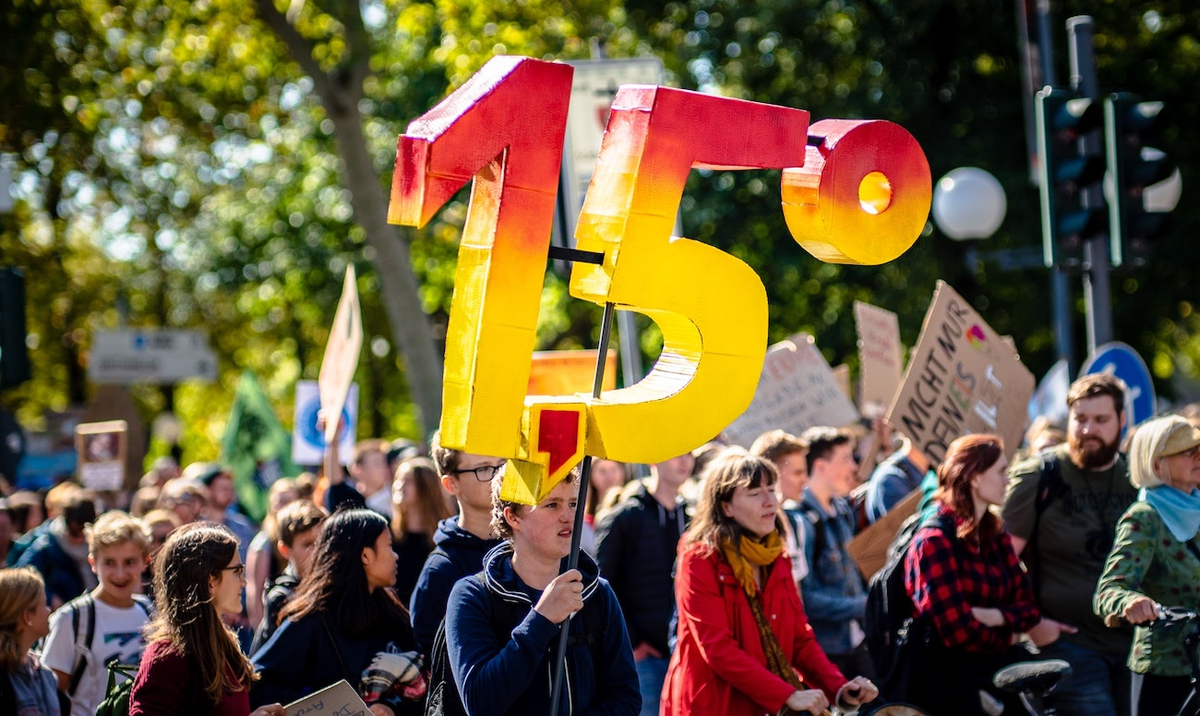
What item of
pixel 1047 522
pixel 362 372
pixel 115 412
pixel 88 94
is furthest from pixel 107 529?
pixel 362 372

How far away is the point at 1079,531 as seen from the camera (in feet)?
20.3

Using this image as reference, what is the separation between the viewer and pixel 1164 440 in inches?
220

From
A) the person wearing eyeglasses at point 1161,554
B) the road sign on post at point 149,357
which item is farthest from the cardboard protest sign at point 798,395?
the road sign on post at point 149,357

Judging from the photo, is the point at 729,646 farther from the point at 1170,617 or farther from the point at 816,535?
the point at 816,535

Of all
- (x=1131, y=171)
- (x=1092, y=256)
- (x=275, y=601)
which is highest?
(x=1131, y=171)

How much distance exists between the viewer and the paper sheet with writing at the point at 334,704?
169 inches

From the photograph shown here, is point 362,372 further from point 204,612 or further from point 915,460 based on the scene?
point 204,612

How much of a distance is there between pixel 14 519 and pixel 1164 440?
7.41 m

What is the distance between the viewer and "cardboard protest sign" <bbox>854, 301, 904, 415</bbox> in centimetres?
1092

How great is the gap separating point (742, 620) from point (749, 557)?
23 cm

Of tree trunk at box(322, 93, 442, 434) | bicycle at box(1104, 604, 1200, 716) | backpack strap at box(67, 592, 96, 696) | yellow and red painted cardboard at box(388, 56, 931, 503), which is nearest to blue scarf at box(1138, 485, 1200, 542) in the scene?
bicycle at box(1104, 604, 1200, 716)

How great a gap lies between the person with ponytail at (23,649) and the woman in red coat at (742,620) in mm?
2254

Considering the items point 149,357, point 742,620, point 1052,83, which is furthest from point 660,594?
point 149,357

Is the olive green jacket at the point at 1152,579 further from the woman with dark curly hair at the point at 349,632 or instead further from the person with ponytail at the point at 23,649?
the person with ponytail at the point at 23,649
